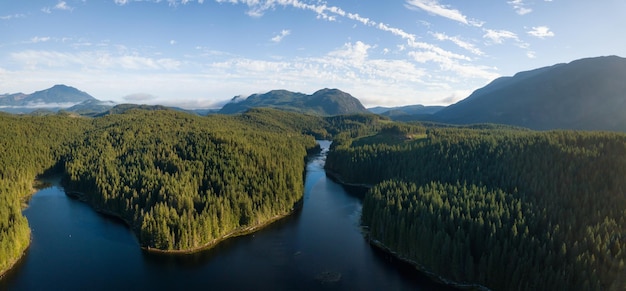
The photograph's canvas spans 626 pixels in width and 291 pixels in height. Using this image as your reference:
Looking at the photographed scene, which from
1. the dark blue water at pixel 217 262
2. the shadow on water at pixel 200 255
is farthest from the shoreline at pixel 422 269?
the shadow on water at pixel 200 255

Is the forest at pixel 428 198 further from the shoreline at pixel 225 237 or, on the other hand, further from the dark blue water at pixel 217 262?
the dark blue water at pixel 217 262

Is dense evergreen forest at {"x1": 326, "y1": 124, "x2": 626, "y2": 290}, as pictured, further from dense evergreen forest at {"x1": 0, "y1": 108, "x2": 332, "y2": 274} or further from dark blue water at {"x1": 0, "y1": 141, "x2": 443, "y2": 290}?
dense evergreen forest at {"x1": 0, "y1": 108, "x2": 332, "y2": 274}

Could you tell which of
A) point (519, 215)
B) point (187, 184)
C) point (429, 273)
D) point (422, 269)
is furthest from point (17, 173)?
point (519, 215)

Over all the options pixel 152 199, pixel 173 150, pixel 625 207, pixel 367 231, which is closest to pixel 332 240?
pixel 367 231

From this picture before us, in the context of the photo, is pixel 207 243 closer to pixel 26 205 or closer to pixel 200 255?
pixel 200 255

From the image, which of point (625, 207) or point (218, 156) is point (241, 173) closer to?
point (218, 156)

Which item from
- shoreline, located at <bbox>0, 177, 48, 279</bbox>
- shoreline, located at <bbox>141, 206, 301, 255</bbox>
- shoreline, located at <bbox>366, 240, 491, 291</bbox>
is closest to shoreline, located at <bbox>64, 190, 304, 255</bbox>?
shoreline, located at <bbox>141, 206, 301, 255</bbox>
